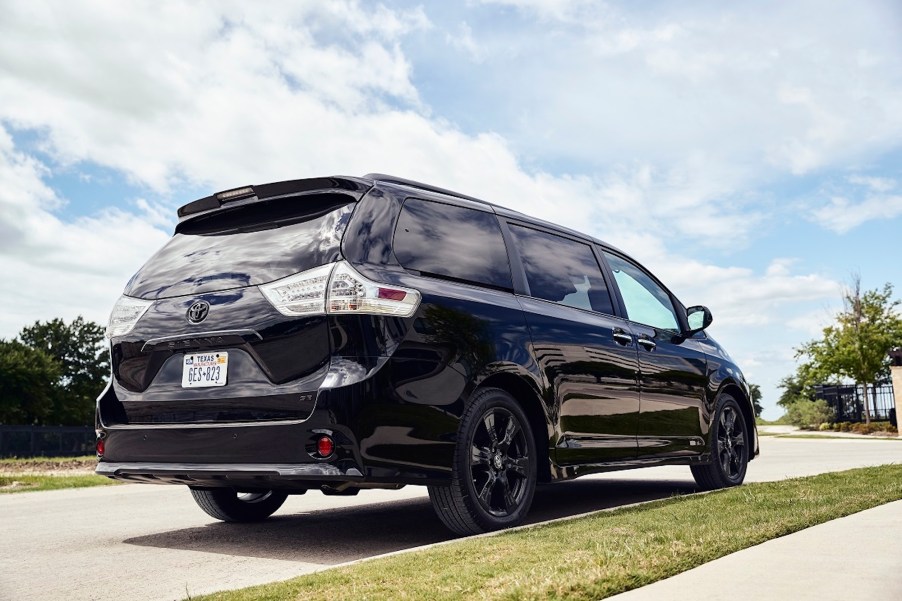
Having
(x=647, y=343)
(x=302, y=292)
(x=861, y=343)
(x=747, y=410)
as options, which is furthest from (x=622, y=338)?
(x=861, y=343)

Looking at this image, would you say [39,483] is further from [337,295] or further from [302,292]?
[337,295]

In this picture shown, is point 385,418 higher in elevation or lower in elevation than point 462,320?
lower

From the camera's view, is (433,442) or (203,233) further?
(203,233)

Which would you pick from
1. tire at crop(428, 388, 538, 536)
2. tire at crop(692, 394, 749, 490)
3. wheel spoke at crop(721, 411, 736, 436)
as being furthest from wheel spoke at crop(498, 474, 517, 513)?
wheel spoke at crop(721, 411, 736, 436)

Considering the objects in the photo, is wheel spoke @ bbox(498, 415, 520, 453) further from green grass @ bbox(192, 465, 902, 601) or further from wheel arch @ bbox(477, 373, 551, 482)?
green grass @ bbox(192, 465, 902, 601)

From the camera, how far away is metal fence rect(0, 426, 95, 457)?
4312 centimetres

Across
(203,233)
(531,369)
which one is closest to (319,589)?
(531,369)

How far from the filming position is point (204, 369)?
16.8 feet

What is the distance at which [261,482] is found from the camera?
4906mm

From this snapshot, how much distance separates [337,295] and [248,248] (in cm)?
82

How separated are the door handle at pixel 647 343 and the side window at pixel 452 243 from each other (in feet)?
5.55

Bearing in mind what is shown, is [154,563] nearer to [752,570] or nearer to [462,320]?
[462,320]

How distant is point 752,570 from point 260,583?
7.42ft

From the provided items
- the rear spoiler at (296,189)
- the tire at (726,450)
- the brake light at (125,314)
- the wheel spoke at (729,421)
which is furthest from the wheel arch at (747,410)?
the brake light at (125,314)
